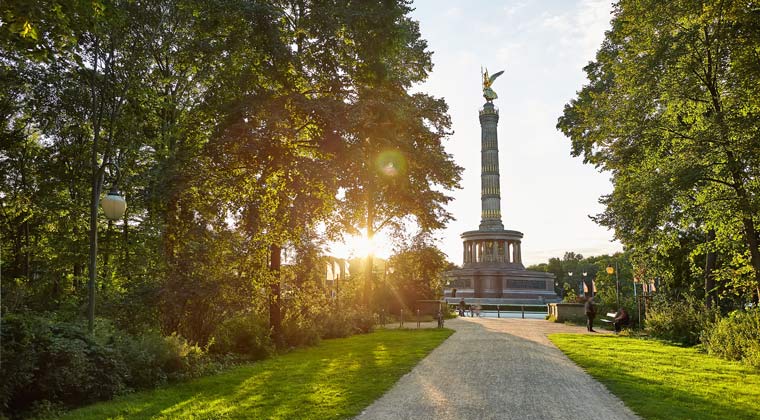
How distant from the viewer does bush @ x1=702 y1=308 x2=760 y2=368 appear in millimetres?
12367

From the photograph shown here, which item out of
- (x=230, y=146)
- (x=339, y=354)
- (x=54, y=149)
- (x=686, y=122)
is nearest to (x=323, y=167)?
(x=230, y=146)

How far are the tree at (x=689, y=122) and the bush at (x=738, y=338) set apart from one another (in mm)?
1523

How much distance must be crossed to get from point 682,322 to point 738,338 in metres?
4.92

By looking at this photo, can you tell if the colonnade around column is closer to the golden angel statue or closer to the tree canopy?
the golden angel statue

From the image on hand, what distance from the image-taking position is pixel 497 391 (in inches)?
351

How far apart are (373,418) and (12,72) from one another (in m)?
17.8

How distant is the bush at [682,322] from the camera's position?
56.2ft

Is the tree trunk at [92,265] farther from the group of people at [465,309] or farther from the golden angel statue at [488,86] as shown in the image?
the golden angel statue at [488,86]

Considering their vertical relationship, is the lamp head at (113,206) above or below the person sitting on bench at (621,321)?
above

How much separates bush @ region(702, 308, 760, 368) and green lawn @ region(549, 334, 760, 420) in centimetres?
34

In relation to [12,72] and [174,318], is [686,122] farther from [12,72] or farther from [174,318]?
[12,72]

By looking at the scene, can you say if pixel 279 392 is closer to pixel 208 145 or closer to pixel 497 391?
pixel 497 391

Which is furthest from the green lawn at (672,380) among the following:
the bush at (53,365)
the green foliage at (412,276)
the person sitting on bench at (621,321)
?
the green foliage at (412,276)

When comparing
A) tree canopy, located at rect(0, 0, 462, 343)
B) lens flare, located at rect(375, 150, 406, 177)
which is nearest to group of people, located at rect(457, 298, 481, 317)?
tree canopy, located at rect(0, 0, 462, 343)
